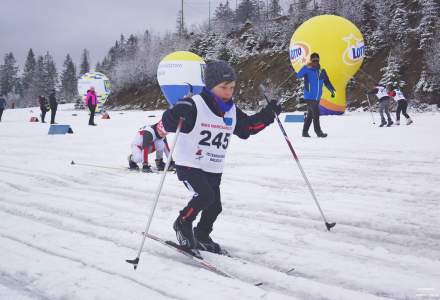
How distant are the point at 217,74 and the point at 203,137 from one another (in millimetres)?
553

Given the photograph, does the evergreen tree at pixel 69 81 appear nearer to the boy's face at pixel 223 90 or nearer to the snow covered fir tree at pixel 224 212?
the snow covered fir tree at pixel 224 212

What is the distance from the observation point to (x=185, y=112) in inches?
124

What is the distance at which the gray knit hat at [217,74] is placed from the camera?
329cm

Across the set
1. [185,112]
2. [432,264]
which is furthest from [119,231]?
[432,264]

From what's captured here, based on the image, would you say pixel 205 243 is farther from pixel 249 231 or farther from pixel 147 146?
pixel 147 146

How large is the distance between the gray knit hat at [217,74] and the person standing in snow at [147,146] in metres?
4.09

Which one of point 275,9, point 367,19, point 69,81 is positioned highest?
point 275,9

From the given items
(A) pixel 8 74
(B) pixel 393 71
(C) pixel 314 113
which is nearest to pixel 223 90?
(C) pixel 314 113

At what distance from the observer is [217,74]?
10.8 feet

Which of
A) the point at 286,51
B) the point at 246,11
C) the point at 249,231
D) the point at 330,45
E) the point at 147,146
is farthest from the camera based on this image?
the point at 246,11

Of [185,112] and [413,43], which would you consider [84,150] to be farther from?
[413,43]

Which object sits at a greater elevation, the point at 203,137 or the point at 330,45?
the point at 330,45

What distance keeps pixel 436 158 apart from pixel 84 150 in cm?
835

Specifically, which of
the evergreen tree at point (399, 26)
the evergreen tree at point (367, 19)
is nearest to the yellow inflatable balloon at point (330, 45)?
the evergreen tree at point (399, 26)
